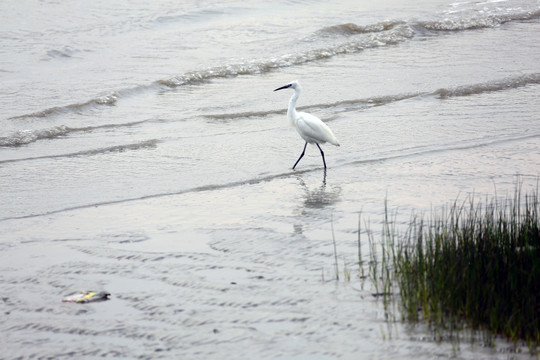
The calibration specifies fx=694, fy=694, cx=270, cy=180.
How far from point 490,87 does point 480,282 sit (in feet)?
28.5

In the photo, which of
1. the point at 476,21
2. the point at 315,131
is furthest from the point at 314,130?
the point at 476,21

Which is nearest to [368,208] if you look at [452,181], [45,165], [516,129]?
[452,181]

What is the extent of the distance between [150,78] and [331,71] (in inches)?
145

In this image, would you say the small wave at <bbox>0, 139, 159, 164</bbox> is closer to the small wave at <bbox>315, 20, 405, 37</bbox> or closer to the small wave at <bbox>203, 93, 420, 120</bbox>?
the small wave at <bbox>203, 93, 420, 120</bbox>

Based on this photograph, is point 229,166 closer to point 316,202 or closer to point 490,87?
point 316,202

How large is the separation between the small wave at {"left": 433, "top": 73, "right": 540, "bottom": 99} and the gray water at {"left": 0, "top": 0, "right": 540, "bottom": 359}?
0.05m

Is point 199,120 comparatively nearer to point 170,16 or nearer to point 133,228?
point 133,228

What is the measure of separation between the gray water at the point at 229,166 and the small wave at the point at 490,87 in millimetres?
54

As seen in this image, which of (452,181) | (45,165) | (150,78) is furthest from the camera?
(150,78)

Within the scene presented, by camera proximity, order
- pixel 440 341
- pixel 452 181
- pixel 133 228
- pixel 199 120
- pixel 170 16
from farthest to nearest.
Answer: pixel 170 16 < pixel 199 120 < pixel 452 181 < pixel 133 228 < pixel 440 341

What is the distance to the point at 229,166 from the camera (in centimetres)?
834

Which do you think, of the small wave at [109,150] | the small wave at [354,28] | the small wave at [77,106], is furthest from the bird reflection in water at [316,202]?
the small wave at [354,28]

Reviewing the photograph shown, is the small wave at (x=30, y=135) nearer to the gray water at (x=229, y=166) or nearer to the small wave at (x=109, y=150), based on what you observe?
the gray water at (x=229, y=166)

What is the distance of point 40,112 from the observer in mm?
11289
